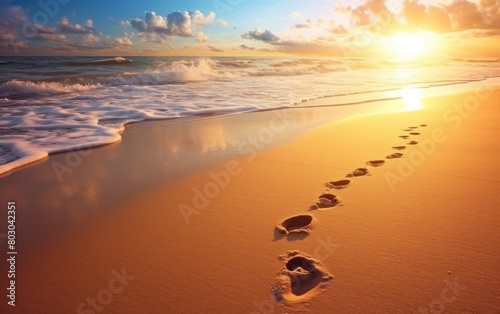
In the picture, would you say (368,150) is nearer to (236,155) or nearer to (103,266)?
(236,155)

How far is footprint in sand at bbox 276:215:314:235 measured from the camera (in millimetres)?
2652

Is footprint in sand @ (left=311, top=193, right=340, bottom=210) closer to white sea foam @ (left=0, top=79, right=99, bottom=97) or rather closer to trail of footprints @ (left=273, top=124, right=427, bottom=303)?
trail of footprints @ (left=273, top=124, right=427, bottom=303)

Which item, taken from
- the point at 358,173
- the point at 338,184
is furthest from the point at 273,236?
the point at 358,173

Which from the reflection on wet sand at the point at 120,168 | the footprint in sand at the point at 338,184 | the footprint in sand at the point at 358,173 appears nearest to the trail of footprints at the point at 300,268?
the footprint in sand at the point at 338,184

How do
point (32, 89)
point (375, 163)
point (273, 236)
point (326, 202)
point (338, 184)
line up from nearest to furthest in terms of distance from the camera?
point (273, 236)
point (326, 202)
point (338, 184)
point (375, 163)
point (32, 89)

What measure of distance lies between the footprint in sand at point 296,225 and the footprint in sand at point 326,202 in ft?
0.74

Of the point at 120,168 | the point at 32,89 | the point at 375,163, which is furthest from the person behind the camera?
the point at 32,89

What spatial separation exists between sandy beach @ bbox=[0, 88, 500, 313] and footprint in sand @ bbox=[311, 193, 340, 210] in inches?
1.0

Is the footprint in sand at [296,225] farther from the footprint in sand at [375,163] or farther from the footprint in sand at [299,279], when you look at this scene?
the footprint in sand at [375,163]

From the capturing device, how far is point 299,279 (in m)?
2.07

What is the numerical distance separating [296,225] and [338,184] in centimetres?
103

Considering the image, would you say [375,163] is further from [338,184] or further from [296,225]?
[296,225]

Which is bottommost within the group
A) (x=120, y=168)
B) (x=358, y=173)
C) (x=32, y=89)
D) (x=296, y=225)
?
(x=32, y=89)

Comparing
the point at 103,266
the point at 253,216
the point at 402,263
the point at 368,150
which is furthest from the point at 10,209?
the point at 368,150
